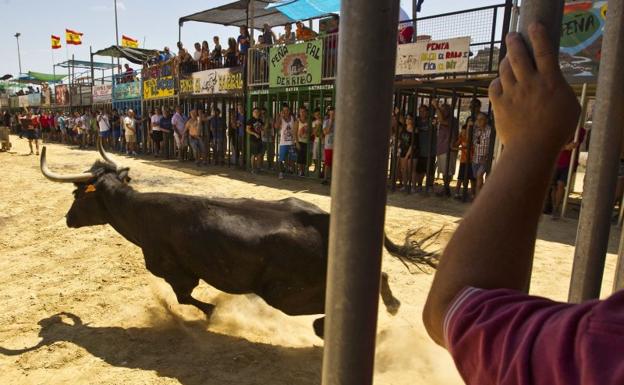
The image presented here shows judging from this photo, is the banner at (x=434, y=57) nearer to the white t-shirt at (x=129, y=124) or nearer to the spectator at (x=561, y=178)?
the spectator at (x=561, y=178)

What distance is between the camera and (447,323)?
800 mm

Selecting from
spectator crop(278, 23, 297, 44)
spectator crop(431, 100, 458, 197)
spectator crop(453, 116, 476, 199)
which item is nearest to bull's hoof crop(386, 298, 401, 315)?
spectator crop(453, 116, 476, 199)

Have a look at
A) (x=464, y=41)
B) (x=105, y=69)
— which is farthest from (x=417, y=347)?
(x=105, y=69)

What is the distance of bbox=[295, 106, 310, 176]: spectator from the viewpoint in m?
12.7

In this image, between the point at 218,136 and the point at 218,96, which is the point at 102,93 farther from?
the point at 218,136

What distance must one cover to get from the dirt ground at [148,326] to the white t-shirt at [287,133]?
630cm

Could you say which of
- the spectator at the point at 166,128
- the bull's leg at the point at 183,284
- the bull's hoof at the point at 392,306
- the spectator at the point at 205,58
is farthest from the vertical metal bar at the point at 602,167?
the spectator at the point at 166,128

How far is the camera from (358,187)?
0.97 meters

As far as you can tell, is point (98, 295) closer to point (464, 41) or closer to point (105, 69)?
point (464, 41)

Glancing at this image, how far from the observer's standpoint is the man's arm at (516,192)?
0.82m

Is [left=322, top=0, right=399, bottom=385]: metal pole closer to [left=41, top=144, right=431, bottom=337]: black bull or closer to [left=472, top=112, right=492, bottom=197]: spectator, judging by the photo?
[left=41, top=144, right=431, bottom=337]: black bull

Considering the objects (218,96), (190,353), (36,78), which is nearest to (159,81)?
(218,96)

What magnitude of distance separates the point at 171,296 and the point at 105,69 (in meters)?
33.5

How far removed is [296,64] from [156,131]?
29.1ft
